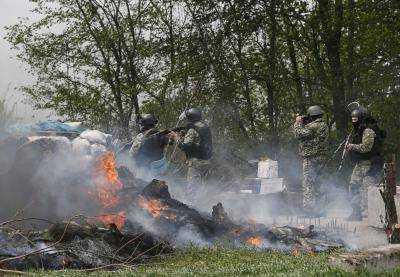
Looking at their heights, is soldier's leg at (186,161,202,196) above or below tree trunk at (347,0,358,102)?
below

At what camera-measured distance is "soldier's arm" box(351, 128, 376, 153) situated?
49.8 ft

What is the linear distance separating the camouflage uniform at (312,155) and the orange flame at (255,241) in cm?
505

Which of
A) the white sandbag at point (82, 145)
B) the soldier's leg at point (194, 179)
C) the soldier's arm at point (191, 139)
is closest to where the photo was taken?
the white sandbag at point (82, 145)

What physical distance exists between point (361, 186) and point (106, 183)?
5891 millimetres

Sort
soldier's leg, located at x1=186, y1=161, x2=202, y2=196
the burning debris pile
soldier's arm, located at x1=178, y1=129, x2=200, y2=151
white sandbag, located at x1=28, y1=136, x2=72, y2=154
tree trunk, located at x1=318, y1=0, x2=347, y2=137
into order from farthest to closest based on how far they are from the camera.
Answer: tree trunk, located at x1=318, y1=0, x2=347, y2=137
soldier's leg, located at x1=186, y1=161, x2=202, y2=196
soldier's arm, located at x1=178, y1=129, x2=200, y2=151
white sandbag, located at x1=28, y1=136, x2=72, y2=154
the burning debris pile

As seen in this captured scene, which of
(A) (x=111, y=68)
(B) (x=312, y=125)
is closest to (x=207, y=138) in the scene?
(B) (x=312, y=125)

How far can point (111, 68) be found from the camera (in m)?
39.0

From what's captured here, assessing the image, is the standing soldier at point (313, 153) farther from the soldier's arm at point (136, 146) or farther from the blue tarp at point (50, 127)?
the blue tarp at point (50, 127)

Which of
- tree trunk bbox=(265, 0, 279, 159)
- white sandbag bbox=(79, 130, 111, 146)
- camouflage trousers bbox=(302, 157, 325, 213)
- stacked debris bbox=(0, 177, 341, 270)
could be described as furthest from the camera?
tree trunk bbox=(265, 0, 279, 159)

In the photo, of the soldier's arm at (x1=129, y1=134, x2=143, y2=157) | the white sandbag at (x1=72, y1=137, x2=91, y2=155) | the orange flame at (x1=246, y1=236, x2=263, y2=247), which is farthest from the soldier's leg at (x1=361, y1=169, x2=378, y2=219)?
the white sandbag at (x1=72, y1=137, x2=91, y2=155)

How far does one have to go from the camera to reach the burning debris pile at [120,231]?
31.1 feet

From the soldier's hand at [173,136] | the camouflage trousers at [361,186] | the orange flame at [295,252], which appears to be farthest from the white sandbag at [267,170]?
the orange flame at [295,252]

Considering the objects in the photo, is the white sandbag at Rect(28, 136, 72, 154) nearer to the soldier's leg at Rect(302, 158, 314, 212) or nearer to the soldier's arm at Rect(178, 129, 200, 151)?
the soldier's arm at Rect(178, 129, 200, 151)

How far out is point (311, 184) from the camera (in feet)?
55.1
